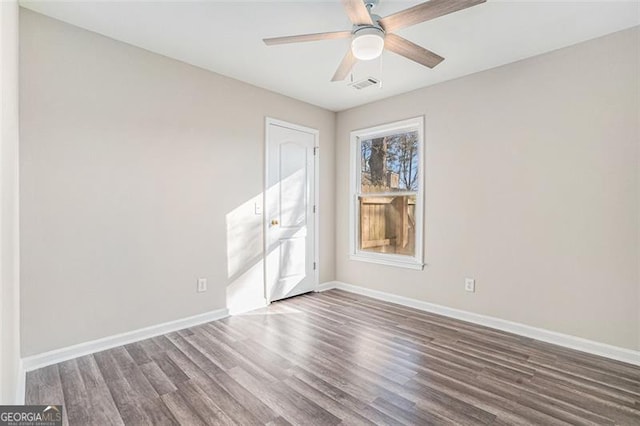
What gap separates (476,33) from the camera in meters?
2.52

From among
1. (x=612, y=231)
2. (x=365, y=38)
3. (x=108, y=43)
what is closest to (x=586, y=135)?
(x=612, y=231)

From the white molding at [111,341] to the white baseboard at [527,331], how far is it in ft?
7.04

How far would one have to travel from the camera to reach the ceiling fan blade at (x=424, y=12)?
1.71m

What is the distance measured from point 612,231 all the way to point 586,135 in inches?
32.4

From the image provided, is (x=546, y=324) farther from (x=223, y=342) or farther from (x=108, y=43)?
(x=108, y=43)

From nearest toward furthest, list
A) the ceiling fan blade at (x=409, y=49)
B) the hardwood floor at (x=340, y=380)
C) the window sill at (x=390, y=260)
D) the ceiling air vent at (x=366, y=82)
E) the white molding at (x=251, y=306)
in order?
the hardwood floor at (x=340, y=380) < the ceiling fan blade at (x=409, y=49) < the ceiling air vent at (x=366, y=82) < the white molding at (x=251, y=306) < the window sill at (x=390, y=260)

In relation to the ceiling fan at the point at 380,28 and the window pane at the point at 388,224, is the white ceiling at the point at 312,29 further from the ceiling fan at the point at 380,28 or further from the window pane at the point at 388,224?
the window pane at the point at 388,224

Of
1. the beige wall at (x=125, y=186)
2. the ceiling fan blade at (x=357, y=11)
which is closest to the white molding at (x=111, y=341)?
the beige wall at (x=125, y=186)

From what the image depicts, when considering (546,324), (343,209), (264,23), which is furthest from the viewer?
(343,209)

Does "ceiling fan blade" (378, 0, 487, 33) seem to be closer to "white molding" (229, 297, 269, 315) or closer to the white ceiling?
the white ceiling

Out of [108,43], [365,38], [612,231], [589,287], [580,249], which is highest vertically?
[108,43]

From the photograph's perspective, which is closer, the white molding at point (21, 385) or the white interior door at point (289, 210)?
the white molding at point (21, 385)

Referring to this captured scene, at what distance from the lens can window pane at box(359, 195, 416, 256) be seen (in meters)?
3.86

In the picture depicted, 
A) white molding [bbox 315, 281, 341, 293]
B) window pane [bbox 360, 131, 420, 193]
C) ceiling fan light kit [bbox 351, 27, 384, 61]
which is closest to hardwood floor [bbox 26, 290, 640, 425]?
white molding [bbox 315, 281, 341, 293]
